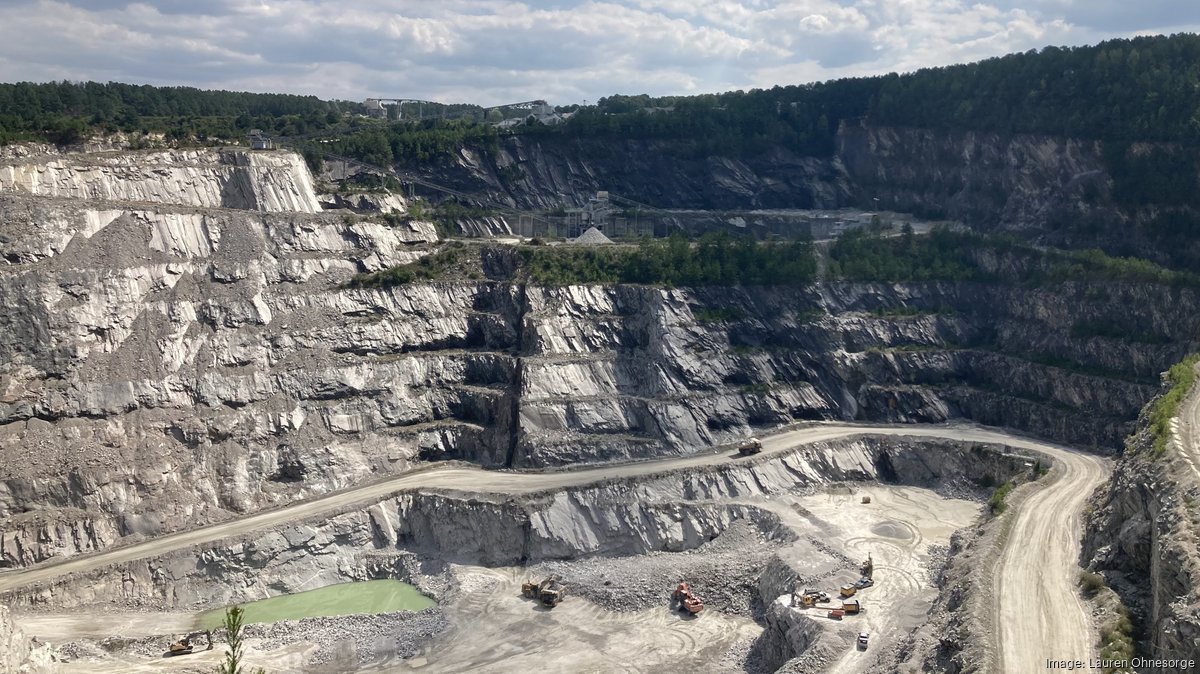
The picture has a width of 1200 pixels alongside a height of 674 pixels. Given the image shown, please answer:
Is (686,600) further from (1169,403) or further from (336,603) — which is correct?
(1169,403)

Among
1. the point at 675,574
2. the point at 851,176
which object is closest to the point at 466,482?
the point at 675,574

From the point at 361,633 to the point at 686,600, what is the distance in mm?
16473

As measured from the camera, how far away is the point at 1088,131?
9119cm

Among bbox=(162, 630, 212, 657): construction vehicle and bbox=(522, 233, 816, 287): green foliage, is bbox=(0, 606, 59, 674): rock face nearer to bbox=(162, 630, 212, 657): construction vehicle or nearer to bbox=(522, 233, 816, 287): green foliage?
bbox=(162, 630, 212, 657): construction vehicle

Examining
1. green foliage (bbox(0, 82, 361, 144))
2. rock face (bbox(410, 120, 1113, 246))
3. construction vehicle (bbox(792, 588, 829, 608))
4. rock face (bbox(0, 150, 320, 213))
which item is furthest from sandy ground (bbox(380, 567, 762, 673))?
rock face (bbox(410, 120, 1113, 246))

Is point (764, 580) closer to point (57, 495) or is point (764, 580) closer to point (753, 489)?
point (753, 489)

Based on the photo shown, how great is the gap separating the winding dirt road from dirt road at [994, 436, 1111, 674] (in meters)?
0.04

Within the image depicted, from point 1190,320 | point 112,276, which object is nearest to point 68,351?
point 112,276

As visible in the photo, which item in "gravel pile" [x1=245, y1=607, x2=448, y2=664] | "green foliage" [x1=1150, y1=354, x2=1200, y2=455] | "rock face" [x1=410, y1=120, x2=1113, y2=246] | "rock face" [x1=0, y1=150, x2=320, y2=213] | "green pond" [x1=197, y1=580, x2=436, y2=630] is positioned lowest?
"green pond" [x1=197, y1=580, x2=436, y2=630]

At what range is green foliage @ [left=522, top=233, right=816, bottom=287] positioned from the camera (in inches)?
3278

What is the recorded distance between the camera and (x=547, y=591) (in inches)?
2197

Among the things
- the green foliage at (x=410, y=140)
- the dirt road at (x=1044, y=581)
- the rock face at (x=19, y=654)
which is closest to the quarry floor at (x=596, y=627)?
the rock face at (x=19, y=654)

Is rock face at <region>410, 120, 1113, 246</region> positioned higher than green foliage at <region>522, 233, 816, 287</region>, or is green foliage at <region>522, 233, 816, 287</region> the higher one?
rock face at <region>410, 120, 1113, 246</region>

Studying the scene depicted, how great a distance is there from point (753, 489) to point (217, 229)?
41797 mm
